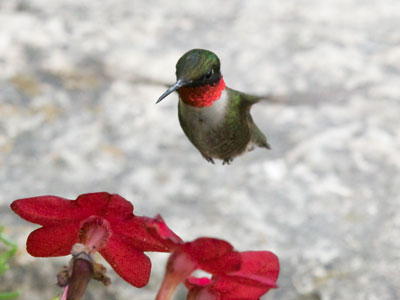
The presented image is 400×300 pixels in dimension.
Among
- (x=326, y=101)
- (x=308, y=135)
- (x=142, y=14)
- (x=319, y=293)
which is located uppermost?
(x=142, y=14)

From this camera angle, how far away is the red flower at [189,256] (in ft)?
1.48

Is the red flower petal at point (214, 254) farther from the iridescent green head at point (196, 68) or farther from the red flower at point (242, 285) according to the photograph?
the iridescent green head at point (196, 68)

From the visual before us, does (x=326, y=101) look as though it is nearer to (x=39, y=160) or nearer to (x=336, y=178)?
(x=336, y=178)

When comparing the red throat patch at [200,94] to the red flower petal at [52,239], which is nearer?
the red flower petal at [52,239]

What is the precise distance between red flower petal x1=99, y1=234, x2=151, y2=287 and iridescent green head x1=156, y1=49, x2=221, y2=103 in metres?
0.14

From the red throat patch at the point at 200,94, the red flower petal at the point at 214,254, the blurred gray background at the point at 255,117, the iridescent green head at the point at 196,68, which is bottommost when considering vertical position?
the red flower petal at the point at 214,254

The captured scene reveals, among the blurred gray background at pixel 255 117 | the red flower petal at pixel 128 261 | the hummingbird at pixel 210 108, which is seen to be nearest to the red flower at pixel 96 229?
the red flower petal at pixel 128 261

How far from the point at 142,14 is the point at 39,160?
1253 mm

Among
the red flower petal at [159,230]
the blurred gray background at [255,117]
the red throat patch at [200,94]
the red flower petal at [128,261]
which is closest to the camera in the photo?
the red flower petal at [159,230]

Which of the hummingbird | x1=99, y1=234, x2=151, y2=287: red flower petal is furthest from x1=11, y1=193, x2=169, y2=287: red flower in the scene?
the hummingbird

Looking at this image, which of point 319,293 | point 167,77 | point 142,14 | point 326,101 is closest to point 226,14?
point 142,14

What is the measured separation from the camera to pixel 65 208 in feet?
1.82

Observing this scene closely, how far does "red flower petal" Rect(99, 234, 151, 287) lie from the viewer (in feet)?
1.82

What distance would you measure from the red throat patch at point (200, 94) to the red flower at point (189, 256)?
8.9 inches
